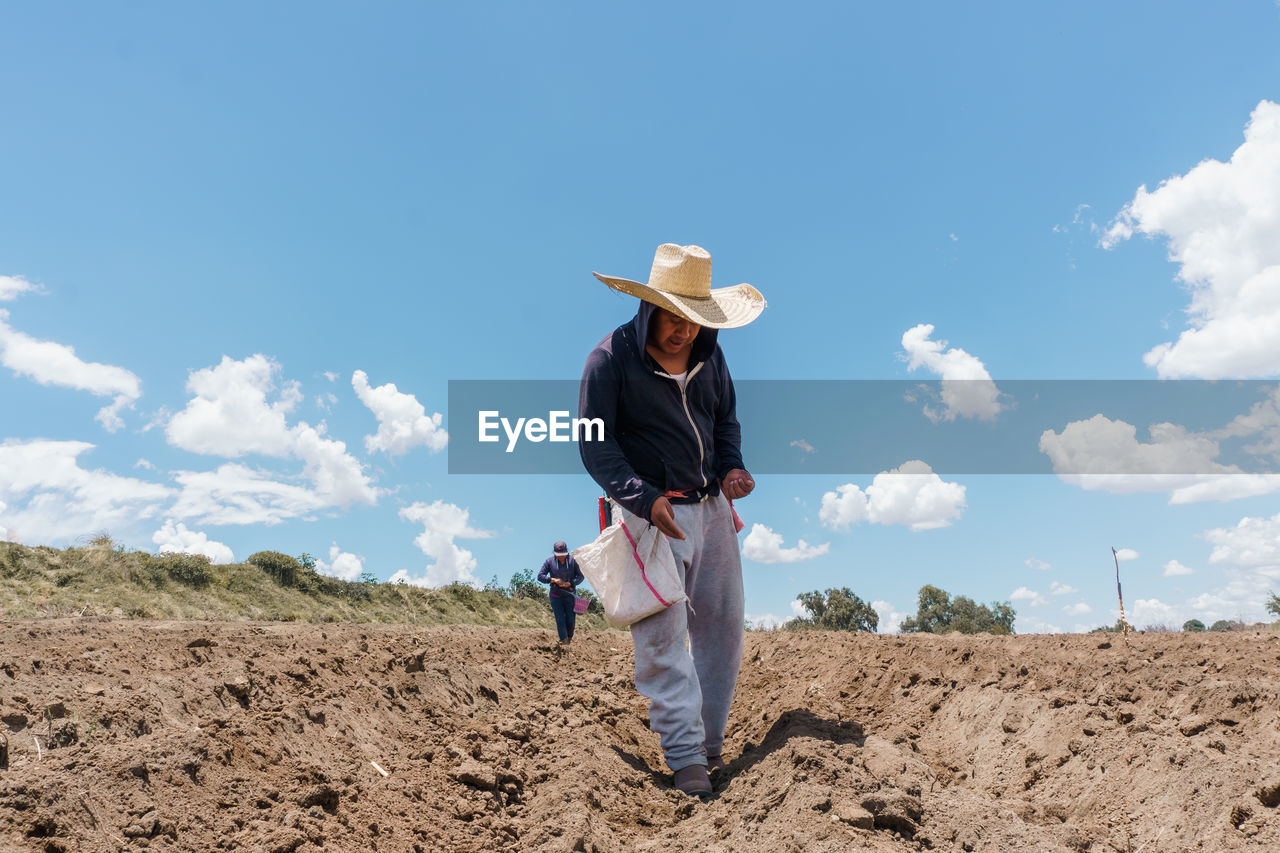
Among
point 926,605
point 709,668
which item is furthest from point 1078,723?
point 926,605

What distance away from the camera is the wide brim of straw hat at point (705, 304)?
155 inches

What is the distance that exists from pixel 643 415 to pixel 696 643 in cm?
122

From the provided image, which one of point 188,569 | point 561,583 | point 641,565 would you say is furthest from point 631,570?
point 188,569

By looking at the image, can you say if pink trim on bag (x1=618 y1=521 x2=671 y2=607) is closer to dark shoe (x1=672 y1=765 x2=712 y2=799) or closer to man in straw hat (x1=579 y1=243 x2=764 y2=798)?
man in straw hat (x1=579 y1=243 x2=764 y2=798)

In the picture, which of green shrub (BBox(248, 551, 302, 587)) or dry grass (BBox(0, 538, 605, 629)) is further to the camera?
green shrub (BBox(248, 551, 302, 587))

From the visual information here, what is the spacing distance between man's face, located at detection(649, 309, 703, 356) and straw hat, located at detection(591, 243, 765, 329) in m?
0.08

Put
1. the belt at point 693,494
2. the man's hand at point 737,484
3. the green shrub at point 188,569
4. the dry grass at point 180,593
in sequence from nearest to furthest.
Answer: the belt at point 693,494 → the man's hand at point 737,484 → the dry grass at point 180,593 → the green shrub at point 188,569

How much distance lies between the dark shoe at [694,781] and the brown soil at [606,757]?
0.07 meters

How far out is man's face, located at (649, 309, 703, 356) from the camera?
13.3ft

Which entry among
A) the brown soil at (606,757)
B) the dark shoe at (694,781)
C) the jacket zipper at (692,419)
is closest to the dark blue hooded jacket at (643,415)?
the jacket zipper at (692,419)

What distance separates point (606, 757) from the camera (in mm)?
4172

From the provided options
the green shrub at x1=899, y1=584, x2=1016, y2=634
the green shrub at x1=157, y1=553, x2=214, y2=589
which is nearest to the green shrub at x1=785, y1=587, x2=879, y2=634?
the green shrub at x1=899, y1=584, x2=1016, y2=634

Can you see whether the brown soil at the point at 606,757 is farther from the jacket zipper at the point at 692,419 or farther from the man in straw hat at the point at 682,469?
the jacket zipper at the point at 692,419

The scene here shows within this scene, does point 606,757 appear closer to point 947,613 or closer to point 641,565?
point 641,565
